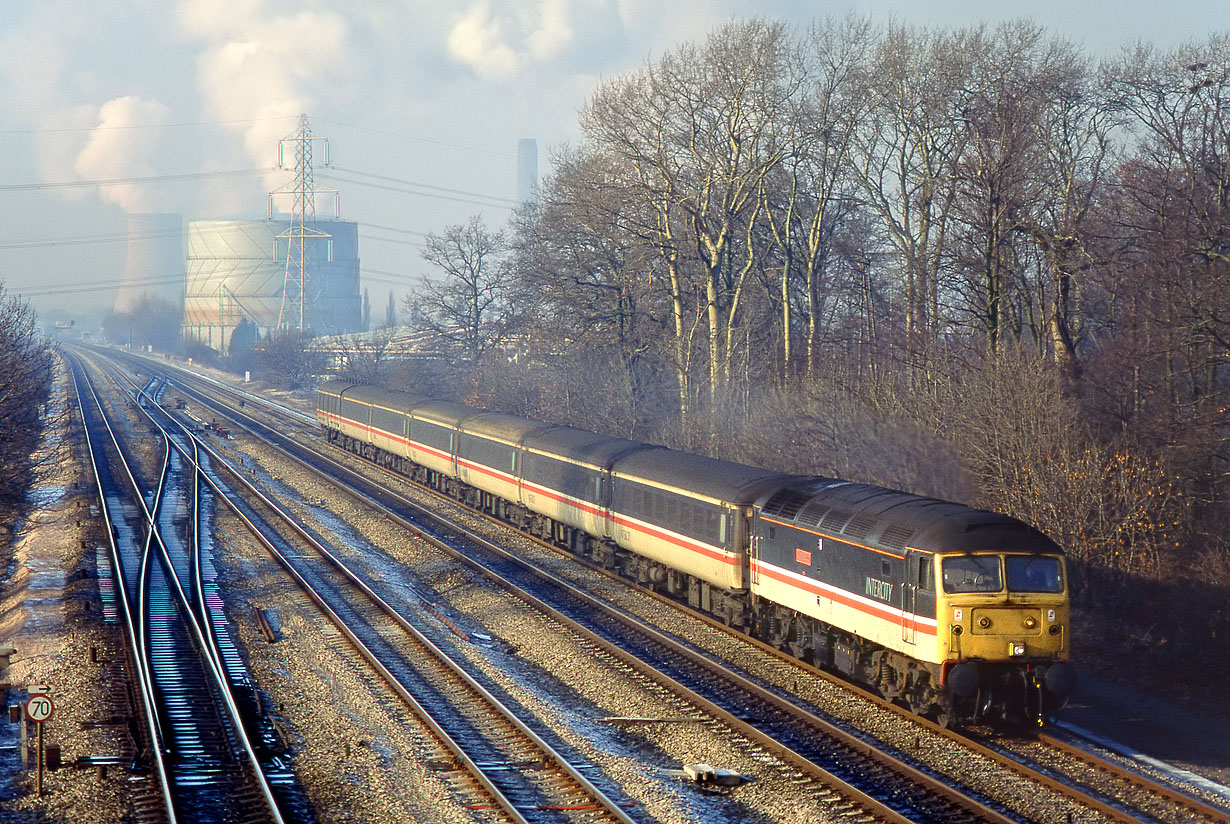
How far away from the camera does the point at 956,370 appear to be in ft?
89.1

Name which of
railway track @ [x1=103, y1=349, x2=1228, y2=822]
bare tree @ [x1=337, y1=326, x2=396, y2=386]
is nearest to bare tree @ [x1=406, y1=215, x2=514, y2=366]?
bare tree @ [x1=337, y1=326, x2=396, y2=386]

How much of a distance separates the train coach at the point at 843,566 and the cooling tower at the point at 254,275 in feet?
415

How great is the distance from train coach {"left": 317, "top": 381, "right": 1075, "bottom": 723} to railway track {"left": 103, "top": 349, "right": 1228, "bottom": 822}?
102 centimetres

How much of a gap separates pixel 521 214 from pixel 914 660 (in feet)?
137

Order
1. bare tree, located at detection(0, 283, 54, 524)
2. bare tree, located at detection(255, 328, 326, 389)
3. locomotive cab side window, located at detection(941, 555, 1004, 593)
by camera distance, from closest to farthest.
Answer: locomotive cab side window, located at detection(941, 555, 1004, 593)
bare tree, located at detection(0, 283, 54, 524)
bare tree, located at detection(255, 328, 326, 389)

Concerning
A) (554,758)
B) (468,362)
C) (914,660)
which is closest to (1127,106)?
(914,660)

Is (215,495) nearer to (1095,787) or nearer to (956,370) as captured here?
(956,370)

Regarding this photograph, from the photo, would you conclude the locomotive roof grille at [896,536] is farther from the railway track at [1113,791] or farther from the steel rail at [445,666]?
the steel rail at [445,666]

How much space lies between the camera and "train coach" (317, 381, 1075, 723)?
14781 mm

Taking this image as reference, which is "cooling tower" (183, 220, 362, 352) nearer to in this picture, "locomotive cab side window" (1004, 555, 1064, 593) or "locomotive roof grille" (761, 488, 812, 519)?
"locomotive roof grille" (761, 488, 812, 519)

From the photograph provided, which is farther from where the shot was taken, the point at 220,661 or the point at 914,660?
the point at 220,661

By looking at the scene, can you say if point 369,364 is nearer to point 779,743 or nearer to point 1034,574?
point 779,743

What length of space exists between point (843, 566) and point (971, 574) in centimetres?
224

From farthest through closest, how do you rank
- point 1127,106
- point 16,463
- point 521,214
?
point 521,214 → point 16,463 → point 1127,106
